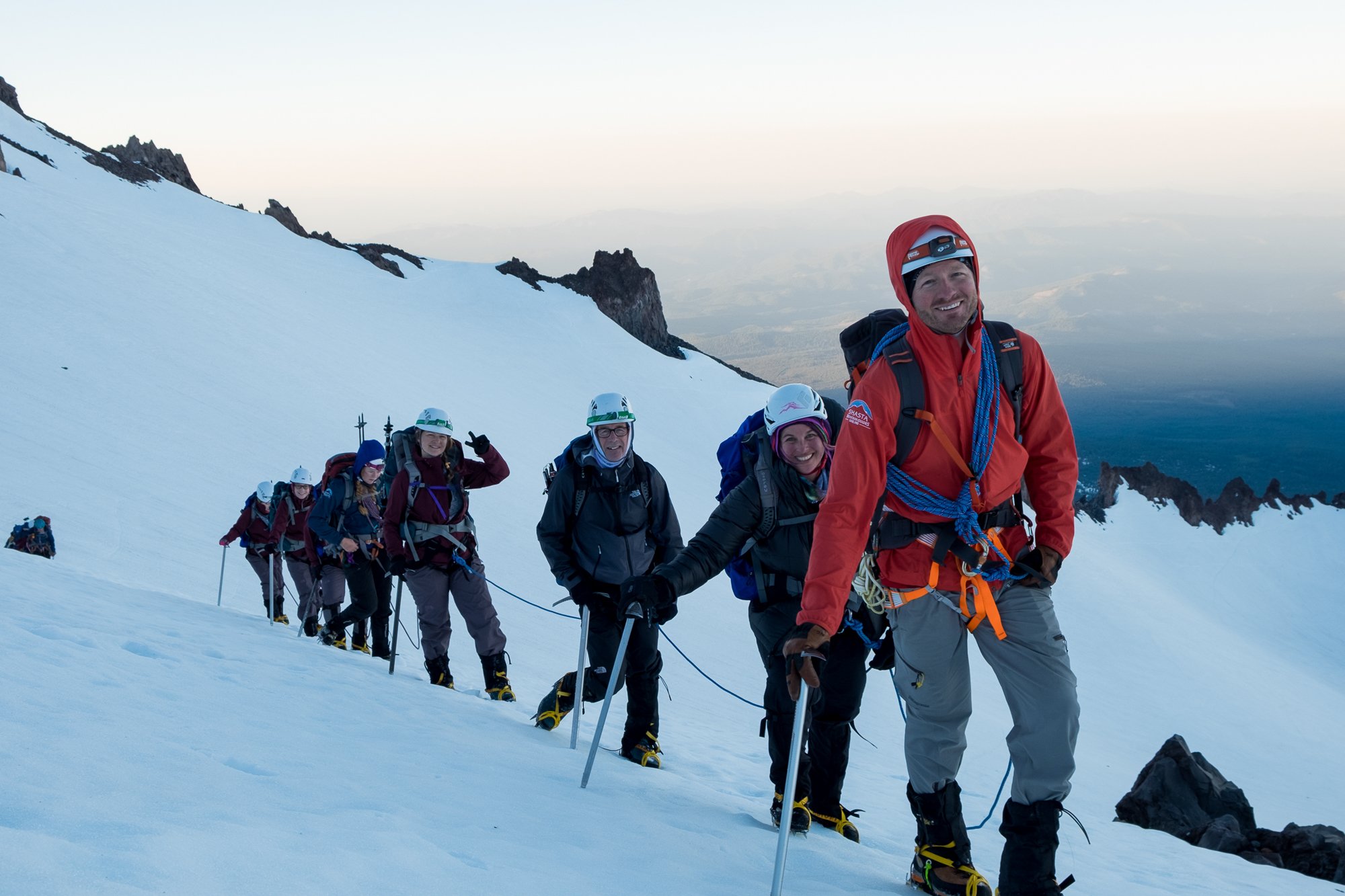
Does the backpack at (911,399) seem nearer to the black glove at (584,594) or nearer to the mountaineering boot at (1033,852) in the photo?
the mountaineering boot at (1033,852)

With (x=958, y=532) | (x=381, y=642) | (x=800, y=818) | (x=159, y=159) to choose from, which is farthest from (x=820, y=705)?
(x=159, y=159)

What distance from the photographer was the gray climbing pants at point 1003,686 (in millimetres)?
3598

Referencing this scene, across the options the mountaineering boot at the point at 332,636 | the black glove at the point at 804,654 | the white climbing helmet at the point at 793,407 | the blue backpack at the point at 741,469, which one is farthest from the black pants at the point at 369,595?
the black glove at the point at 804,654

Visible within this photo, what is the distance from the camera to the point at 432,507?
8250 millimetres

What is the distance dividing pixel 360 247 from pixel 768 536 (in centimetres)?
4906

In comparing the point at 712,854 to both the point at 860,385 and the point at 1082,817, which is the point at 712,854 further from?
the point at 1082,817

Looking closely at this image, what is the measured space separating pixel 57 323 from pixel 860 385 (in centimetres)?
2290

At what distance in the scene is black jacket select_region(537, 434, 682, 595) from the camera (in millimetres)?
6484

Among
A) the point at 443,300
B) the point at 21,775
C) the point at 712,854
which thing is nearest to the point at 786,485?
the point at 712,854

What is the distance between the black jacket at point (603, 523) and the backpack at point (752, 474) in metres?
1.22

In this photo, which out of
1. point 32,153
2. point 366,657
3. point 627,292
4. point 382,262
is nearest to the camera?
point 366,657

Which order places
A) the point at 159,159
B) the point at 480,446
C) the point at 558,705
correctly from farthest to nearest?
1. the point at 159,159
2. the point at 480,446
3. the point at 558,705

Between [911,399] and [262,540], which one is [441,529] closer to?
[911,399]

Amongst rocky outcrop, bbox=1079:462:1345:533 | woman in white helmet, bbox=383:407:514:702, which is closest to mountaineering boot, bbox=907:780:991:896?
woman in white helmet, bbox=383:407:514:702
